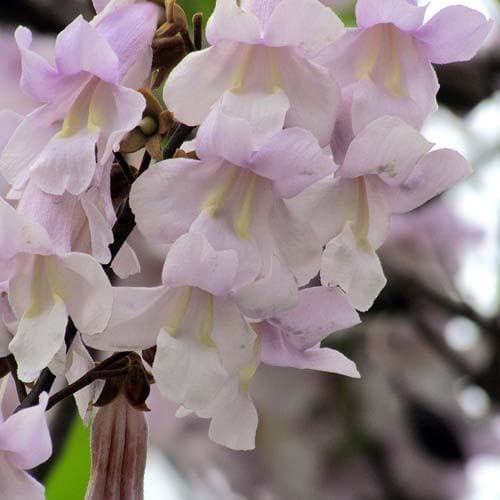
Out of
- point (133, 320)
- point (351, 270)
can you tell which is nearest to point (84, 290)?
point (133, 320)

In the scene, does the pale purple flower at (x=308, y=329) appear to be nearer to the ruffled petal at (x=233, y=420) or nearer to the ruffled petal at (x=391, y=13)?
the ruffled petal at (x=233, y=420)

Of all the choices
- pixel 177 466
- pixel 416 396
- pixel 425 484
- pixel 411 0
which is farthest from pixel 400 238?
pixel 411 0

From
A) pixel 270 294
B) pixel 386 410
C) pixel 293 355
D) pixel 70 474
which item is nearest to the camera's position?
pixel 270 294

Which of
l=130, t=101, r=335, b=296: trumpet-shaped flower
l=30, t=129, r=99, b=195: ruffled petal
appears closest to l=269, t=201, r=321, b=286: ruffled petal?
l=130, t=101, r=335, b=296: trumpet-shaped flower

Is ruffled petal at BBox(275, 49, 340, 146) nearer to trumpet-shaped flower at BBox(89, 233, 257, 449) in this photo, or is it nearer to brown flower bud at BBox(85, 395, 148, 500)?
trumpet-shaped flower at BBox(89, 233, 257, 449)

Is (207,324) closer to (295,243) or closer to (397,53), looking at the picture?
(295,243)
